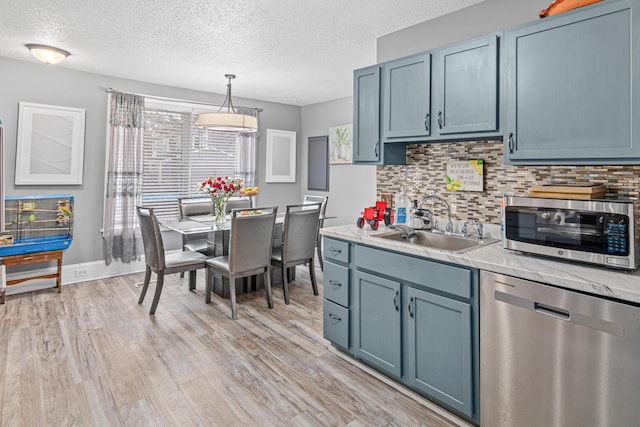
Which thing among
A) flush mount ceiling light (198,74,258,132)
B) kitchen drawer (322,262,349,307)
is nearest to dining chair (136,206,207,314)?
flush mount ceiling light (198,74,258,132)

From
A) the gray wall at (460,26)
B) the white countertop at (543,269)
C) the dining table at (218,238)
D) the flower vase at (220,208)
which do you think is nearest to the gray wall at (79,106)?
the dining table at (218,238)

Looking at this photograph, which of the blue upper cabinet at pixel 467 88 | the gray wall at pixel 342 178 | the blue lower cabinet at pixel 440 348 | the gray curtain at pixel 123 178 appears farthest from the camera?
the gray wall at pixel 342 178

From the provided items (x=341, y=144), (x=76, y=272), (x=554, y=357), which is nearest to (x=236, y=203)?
(x=341, y=144)

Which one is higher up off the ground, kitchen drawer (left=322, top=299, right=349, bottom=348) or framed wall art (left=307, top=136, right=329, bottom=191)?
framed wall art (left=307, top=136, right=329, bottom=191)

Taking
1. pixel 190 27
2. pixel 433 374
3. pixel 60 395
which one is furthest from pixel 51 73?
pixel 433 374

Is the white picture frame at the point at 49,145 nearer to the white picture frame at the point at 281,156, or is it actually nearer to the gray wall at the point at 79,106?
the gray wall at the point at 79,106

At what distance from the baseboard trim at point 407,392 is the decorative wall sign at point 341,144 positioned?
3.36 m

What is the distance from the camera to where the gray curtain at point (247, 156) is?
570cm

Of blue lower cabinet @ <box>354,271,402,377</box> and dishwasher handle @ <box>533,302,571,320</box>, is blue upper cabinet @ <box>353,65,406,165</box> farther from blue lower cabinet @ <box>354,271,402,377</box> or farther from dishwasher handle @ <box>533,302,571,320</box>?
dishwasher handle @ <box>533,302,571,320</box>

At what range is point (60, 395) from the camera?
7.01ft

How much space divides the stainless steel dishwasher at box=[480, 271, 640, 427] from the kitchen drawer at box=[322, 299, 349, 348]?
0.96 m

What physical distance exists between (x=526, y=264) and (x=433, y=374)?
785mm

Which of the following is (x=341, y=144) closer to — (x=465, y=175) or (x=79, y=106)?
(x=465, y=175)

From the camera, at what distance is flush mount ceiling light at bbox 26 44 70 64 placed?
344cm
